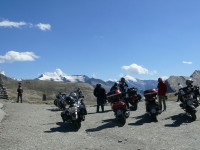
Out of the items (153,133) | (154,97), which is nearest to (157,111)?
(154,97)

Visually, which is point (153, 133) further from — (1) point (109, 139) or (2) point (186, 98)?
(2) point (186, 98)

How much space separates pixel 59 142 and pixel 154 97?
8.25 meters

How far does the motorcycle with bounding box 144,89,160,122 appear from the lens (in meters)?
22.0

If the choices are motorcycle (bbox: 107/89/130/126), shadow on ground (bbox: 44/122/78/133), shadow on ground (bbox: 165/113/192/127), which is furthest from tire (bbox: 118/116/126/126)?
shadow on ground (bbox: 44/122/78/133)

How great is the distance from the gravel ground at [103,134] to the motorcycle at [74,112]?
0.42m

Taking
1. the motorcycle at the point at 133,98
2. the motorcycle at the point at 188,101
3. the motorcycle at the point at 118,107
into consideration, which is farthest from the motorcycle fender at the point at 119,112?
the motorcycle at the point at 133,98

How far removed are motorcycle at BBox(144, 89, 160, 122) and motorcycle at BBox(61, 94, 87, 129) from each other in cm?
381

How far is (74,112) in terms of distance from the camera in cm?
2028

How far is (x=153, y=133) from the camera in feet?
60.3

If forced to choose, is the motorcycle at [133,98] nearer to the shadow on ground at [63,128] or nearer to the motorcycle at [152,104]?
the motorcycle at [152,104]

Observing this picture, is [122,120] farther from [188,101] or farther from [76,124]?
[188,101]

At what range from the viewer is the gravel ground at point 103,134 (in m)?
15.5

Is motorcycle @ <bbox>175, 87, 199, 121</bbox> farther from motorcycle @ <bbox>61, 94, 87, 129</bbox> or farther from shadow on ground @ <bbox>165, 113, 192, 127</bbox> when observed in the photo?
motorcycle @ <bbox>61, 94, 87, 129</bbox>

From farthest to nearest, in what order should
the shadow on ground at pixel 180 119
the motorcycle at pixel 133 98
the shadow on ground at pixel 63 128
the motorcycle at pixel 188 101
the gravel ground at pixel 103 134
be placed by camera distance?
the motorcycle at pixel 133 98 < the motorcycle at pixel 188 101 < the shadow on ground at pixel 180 119 < the shadow on ground at pixel 63 128 < the gravel ground at pixel 103 134
